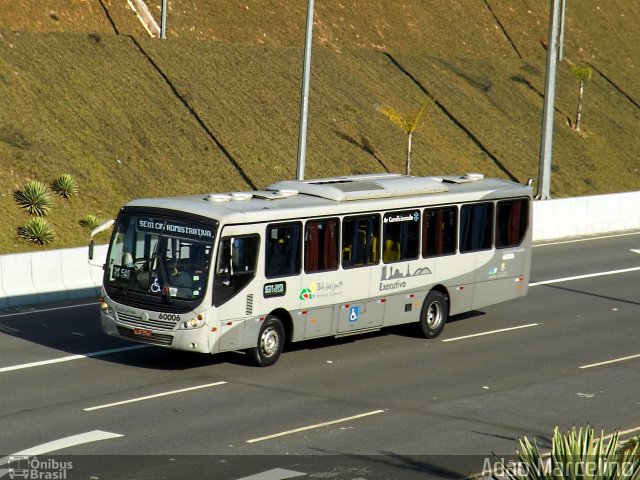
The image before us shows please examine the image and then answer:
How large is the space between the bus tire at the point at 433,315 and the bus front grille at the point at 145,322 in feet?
17.9

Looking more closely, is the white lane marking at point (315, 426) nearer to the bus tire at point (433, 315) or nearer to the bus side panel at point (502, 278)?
the bus tire at point (433, 315)

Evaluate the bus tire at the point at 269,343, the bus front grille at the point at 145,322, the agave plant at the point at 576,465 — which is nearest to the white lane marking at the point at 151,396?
the bus front grille at the point at 145,322

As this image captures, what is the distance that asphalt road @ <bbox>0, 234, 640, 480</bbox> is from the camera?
14.0 metres

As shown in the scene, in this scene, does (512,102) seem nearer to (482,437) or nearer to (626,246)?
(626,246)

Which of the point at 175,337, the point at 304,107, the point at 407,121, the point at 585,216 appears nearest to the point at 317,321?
the point at 175,337

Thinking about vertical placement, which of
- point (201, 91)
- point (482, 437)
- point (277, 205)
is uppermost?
point (201, 91)

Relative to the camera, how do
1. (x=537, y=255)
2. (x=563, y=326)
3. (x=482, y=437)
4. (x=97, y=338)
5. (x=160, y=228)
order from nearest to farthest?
(x=482, y=437)
(x=160, y=228)
(x=97, y=338)
(x=563, y=326)
(x=537, y=255)

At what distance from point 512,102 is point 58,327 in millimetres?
32266

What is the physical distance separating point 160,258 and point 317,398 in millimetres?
3430

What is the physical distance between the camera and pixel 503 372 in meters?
19.2

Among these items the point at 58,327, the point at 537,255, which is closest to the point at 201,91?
the point at 537,255

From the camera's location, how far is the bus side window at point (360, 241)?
20.5 m

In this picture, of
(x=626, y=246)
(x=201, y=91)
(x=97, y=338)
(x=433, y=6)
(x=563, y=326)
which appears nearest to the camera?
(x=97, y=338)

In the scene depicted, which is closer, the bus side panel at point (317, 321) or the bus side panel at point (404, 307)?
the bus side panel at point (317, 321)
